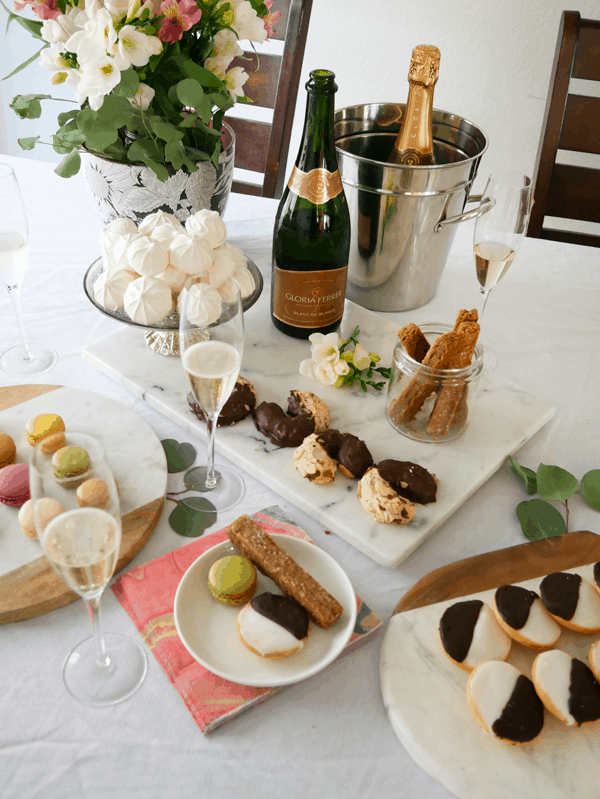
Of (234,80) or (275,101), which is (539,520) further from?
(275,101)

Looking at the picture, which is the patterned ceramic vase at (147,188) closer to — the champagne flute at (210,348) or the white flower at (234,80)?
the white flower at (234,80)

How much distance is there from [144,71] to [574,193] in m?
1.07

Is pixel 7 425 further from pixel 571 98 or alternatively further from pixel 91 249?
pixel 571 98

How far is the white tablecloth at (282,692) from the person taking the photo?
575mm

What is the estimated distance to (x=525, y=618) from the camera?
0.66 m

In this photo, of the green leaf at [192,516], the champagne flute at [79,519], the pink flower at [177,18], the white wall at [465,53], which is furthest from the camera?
the white wall at [465,53]

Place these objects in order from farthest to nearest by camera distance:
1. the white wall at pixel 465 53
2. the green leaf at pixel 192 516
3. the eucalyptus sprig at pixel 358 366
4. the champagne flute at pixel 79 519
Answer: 1. the white wall at pixel 465 53
2. the eucalyptus sprig at pixel 358 366
3. the green leaf at pixel 192 516
4. the champagne flute at pixel 79 519

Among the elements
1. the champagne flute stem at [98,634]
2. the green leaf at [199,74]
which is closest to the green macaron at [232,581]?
the champagne flute stem at [98,634]

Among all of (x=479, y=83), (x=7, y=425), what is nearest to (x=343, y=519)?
(x=7, y=425)

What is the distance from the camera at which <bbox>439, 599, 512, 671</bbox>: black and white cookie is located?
0.64 meters

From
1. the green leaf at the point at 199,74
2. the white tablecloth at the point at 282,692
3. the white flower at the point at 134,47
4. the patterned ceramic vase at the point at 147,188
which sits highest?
the white flower at the point at 134,47

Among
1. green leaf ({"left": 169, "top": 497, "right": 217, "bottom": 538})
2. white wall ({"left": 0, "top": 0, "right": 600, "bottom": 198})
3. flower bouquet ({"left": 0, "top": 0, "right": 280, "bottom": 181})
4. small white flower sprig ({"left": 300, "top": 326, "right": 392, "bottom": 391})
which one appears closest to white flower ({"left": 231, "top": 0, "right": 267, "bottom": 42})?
flower bouquet ({"left": 0, "top": 0, "right": 280, "bottom": 181})

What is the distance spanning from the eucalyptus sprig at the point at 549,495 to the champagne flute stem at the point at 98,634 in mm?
503

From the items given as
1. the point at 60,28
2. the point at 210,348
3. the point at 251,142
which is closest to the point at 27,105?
the point at 60,28
